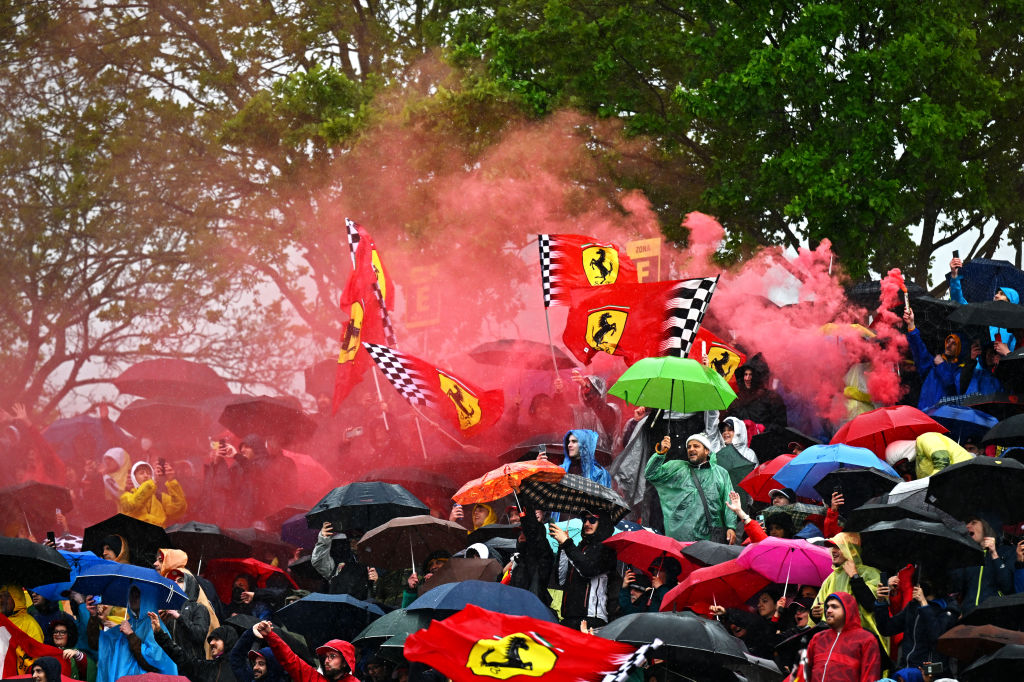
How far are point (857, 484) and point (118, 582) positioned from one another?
550 cm

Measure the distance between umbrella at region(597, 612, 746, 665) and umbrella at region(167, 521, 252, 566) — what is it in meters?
4.92

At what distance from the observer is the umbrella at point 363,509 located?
12.8 metres

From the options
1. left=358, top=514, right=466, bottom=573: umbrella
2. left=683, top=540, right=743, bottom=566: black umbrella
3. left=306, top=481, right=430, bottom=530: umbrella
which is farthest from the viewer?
left=306, top=481, right=430, bottom=530: umbrella

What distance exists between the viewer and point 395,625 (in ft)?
35.4

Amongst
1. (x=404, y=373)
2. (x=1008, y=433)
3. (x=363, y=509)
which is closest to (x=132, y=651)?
(x=363, y=509)

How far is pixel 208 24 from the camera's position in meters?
25.2

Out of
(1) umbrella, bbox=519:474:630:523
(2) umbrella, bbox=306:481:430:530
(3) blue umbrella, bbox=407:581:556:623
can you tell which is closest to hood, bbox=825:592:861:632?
(3) blue umbrella, bbox=407:581:556:623

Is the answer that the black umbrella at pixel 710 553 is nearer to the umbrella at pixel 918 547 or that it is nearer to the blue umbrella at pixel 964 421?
the umbrella at pixel 918 547

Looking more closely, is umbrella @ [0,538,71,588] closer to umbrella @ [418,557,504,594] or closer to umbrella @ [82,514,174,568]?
umbrella @ [82,514,174,568]

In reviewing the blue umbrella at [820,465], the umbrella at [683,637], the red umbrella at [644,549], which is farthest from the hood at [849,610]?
the blue umbrella at [820,465]

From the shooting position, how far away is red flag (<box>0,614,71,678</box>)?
10.7 meters

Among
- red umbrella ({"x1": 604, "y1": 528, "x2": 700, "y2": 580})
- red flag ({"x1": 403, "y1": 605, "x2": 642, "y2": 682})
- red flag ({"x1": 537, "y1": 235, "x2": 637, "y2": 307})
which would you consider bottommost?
red flag ({"x1": 403, "y1": 605, "x2": 642, "y2": 682})

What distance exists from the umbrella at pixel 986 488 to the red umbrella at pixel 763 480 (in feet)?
6.92

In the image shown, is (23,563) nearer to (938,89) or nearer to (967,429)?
(967,429)
